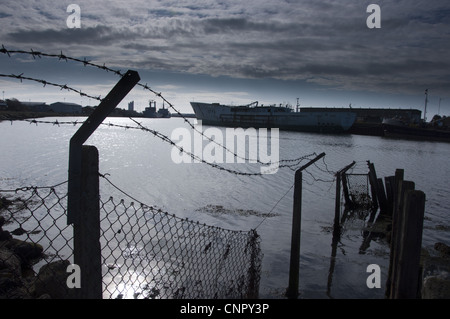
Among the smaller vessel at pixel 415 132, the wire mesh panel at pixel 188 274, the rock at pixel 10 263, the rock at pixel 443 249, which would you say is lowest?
the wire mesh panel at pixel 188 274

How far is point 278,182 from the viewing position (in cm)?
2161

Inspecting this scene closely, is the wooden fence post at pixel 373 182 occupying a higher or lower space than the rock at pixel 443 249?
higher

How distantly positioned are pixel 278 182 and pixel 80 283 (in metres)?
19.8

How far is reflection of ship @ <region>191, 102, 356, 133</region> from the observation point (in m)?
80.8

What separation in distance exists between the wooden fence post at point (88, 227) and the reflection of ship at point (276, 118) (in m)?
82.4

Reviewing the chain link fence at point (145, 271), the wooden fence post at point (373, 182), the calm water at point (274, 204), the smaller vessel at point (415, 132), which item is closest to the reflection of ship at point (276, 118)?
the smaller vessel at point (415, 132)

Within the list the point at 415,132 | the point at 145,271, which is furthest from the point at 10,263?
the point at 415,132

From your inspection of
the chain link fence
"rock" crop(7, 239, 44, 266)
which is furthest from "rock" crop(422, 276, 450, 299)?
"rock" crop(7, 239, 44, 266)

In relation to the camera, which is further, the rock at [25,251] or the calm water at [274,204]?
the calm water at [274,204]

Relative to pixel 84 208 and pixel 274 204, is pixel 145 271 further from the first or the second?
pixel 274 204

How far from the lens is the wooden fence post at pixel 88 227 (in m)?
2.34

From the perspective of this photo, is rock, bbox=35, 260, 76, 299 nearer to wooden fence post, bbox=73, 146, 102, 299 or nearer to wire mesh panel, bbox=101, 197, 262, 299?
wire mesh panel, bbox=101, 197, 262, 299

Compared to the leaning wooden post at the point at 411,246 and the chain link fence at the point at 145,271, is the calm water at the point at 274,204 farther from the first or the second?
the leaning wooden post at the point at 411,246
